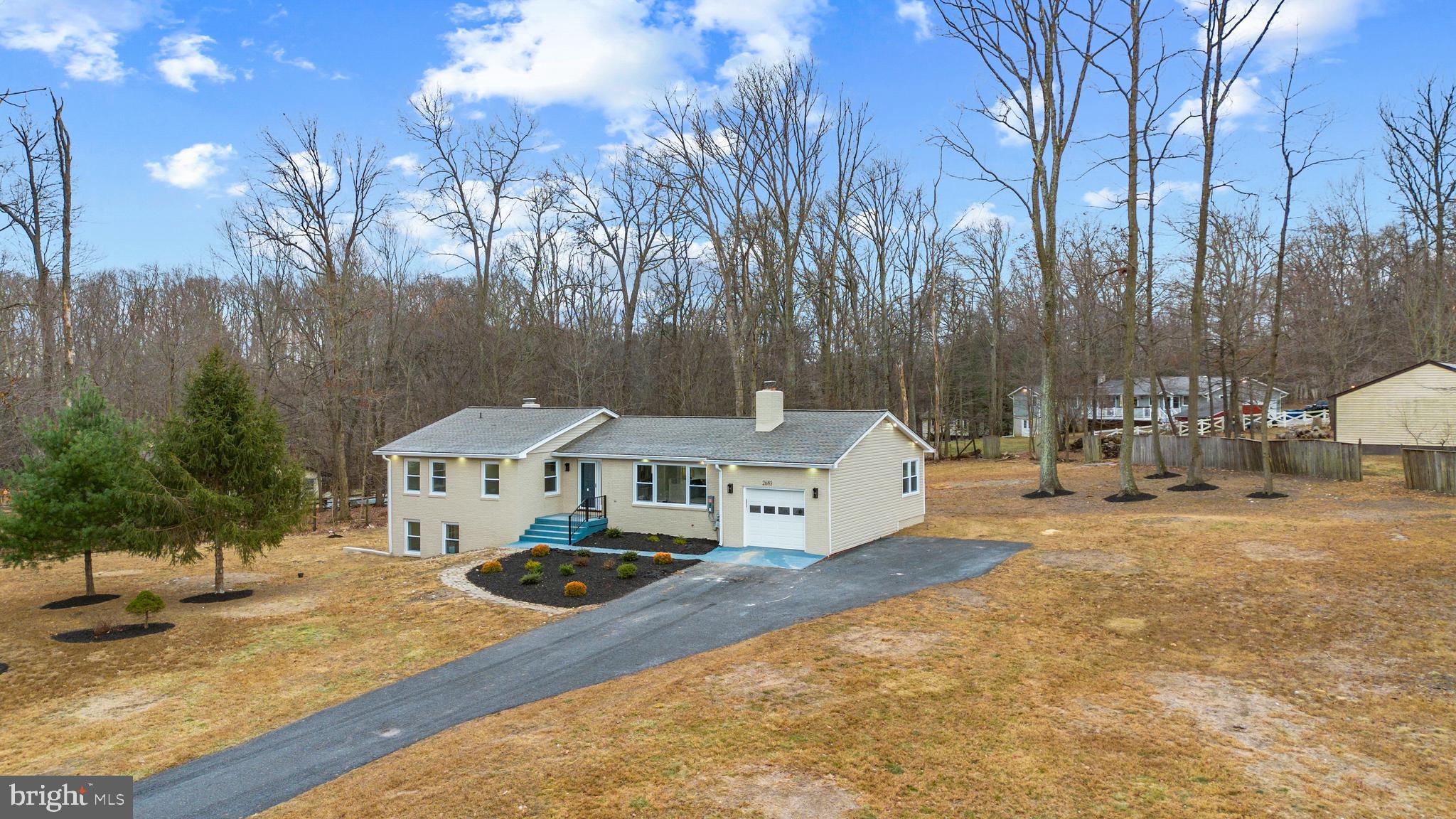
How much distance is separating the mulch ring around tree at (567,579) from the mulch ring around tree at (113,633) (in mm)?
6323

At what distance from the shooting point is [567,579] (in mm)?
17938

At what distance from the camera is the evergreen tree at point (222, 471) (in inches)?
698

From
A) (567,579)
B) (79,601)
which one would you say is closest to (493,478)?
(567,579)

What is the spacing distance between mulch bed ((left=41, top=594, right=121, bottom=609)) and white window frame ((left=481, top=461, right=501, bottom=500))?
937 centimetres

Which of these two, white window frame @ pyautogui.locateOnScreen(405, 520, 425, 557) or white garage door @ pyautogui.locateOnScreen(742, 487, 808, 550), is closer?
white garage door @ pyautogui.locateOnScreen(742, 487, 808, 550)

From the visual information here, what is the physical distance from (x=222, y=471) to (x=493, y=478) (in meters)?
7.25

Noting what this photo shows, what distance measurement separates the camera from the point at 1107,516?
2175 cm

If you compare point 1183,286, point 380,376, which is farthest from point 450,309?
point 1183,286

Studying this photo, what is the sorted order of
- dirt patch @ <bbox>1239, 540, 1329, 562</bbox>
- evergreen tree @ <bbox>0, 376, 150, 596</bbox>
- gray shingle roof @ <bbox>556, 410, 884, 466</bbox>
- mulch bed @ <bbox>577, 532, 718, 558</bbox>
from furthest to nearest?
mulch bed @ <bbox>577, 532, 718, 558</bbox>, gray shingle roof @ <bbox>556, 410, 884, 466</bbox>, evergreen tree @ <bbox>0, 376, 150, 596</bbox>, dirt patch @ <bbox>1239, 540, 1329, 562</bbox>

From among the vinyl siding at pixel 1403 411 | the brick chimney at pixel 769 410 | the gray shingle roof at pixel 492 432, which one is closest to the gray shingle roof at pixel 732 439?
the brick chimney at pixel 769 410

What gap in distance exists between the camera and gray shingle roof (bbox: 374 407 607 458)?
23797 millimetres

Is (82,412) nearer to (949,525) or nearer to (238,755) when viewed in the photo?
(238,755)

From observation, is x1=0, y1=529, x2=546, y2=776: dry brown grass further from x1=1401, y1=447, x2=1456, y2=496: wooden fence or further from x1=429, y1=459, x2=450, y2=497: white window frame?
Result: x1=1401, y1=447, x2=1456, y2=496: wooden fence

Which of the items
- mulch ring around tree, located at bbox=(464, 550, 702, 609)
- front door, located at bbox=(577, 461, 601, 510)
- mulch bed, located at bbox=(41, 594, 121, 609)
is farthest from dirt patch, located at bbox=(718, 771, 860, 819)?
mulch bed, located at bbox=(41, 594, 121, 609)
